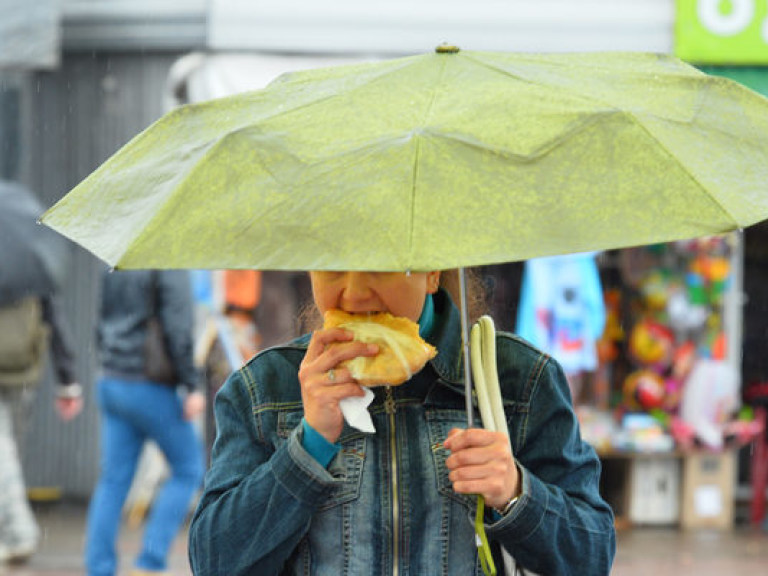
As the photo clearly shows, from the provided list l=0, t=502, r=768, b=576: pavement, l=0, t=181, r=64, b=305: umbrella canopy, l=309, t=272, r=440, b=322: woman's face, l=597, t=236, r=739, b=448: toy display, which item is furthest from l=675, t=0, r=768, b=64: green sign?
l=309, t=272, r=440, b=322: woman's face

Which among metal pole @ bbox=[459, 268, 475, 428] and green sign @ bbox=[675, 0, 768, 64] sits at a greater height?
green sign @ bbox=[675, 0, 768, 64]

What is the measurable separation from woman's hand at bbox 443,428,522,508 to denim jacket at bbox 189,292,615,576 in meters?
0.06

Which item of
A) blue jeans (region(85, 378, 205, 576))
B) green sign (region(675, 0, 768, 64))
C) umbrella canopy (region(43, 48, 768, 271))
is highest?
green sign (region(675, 0, 768, 64))

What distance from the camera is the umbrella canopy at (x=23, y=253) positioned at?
26.4ft

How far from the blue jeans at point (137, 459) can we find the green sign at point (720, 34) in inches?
168

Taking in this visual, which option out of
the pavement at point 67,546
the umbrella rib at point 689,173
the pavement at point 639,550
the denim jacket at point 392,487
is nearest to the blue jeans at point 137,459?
the pavement at point 67,546

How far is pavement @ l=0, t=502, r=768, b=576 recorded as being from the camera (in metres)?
8.77

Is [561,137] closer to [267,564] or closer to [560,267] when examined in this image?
[267,564]

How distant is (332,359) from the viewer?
8.37 ft

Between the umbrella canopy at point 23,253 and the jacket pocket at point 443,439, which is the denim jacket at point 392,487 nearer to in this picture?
the jacket pocket at point 443,439

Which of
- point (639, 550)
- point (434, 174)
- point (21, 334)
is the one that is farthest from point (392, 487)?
point (639, 550)

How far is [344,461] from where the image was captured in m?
2.71

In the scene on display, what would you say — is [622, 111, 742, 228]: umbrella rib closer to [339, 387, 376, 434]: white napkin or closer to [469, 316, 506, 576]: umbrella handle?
[469, 316, 506, 576]: umbrella handle

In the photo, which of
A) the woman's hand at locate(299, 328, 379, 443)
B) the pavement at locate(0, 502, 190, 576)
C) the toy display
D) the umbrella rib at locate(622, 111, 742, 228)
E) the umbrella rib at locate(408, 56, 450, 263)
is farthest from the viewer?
the toy display
